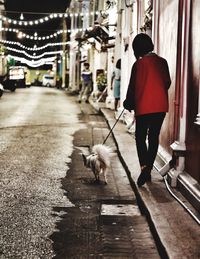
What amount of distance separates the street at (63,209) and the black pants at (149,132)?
57cm

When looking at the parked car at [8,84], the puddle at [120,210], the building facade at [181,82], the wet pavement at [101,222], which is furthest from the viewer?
the parked car at [8,84]

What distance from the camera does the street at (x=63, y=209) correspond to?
18.3 ft

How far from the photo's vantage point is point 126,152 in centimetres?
1160

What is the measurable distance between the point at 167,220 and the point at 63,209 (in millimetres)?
1574

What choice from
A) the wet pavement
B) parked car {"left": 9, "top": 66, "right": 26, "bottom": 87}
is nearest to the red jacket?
the wet pavement

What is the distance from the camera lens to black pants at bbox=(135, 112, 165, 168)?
7.95m

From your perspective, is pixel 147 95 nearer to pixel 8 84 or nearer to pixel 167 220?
pixel 167 220

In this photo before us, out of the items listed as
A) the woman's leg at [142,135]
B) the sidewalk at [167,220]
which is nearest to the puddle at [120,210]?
the sidewalk at [167,220]

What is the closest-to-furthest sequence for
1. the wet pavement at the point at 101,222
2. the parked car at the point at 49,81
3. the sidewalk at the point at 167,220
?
1. the sidewalk at the point at 167,220
2. the wet pavement at the point at 101,222
3. the parked car at the point at 49,81

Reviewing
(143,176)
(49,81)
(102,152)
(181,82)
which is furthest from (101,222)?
(49,81)

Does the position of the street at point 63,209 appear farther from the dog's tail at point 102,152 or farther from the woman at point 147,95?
the woman at point 147,95

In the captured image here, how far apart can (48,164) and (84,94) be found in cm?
2198

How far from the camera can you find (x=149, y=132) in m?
8.03

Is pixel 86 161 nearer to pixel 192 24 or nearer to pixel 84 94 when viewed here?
pixel 192 24
